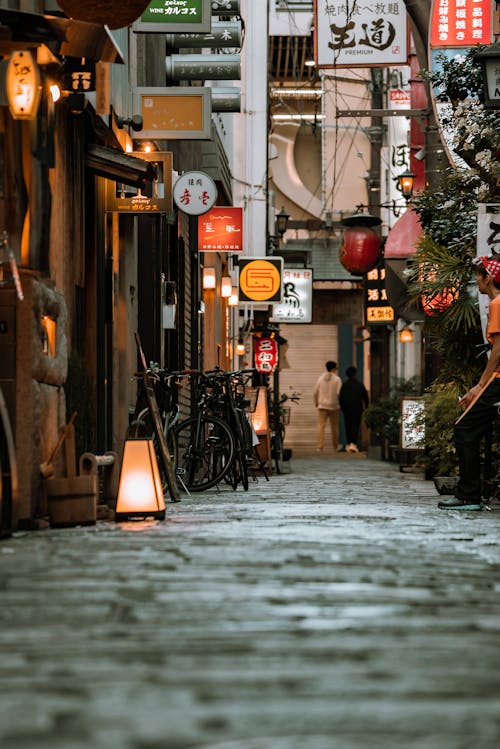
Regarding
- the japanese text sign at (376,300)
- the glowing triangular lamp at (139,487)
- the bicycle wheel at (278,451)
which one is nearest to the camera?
the glowing triangular lamp at (139,487)

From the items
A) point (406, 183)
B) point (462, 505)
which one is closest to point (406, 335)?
point (406, 183)

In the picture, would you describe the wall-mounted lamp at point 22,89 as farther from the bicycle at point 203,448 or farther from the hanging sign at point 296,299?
the hanging sign at point 296,299

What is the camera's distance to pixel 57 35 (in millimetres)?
7906

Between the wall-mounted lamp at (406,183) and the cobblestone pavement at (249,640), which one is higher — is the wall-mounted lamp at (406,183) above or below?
above

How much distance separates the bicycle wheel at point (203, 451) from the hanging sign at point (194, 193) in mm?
4081

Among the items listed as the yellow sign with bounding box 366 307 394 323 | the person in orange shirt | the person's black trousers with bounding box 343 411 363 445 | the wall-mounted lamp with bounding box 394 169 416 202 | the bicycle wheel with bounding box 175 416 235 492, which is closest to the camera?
the person in orange shirt

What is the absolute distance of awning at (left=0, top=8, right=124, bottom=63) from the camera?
7691 mm

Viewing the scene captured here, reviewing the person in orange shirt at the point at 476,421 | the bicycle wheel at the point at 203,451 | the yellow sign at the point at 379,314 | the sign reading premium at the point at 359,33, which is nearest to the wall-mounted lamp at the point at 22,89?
the person in orange shirt at the point at 476,421

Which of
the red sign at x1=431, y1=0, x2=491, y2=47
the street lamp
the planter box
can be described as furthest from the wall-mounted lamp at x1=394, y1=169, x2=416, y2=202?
the planter box

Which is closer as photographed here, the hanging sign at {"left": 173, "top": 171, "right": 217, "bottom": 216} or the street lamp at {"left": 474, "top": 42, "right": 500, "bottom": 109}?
the street lamp at {"left": 474, "top": 42, "right": 500, "bottom": 109}

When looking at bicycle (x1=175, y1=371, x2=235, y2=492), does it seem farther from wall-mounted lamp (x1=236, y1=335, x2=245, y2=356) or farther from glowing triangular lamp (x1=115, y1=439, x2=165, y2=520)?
wall-mounted lamp (x1=236, y1=335, x2=245, y2=356)

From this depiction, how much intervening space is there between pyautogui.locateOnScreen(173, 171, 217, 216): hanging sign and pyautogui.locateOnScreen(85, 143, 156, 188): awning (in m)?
4.72

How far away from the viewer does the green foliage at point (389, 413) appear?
81.4 ft

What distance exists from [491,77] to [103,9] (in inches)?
149
